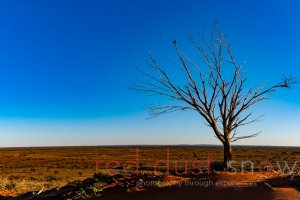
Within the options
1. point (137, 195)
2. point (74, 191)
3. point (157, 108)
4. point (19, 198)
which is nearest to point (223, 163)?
point (157, 108)

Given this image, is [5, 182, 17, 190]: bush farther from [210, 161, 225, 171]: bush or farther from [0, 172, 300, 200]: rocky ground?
[210, 161, 225, 171]: bush

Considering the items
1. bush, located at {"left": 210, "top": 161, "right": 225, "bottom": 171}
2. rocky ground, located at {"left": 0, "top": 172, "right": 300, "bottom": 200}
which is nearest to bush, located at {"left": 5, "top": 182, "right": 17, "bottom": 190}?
rocky ground, located at {"left": 0, "top": 172, "right": 300, "bottom": 200}

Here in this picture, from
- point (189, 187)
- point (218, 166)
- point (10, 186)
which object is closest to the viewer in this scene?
point (189, 187)

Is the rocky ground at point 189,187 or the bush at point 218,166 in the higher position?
the bush at point 218,166

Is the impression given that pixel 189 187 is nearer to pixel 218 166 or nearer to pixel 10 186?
pixel 218 166

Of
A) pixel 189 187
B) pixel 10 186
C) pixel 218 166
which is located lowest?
pixel 10 186

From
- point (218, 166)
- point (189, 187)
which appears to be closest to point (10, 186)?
point (218, 166)

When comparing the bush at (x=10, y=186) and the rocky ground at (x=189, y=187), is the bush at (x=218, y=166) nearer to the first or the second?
the rocky ground at (x=189, y=187)

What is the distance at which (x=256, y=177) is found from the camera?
9914 mm

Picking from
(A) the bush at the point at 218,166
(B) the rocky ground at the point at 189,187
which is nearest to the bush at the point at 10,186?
(B) the rocky ground at the point at 189,187

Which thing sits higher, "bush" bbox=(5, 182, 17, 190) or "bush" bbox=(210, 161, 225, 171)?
"bush" bbox=(210, 161, 225, 171)

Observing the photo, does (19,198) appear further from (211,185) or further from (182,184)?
(211,185)

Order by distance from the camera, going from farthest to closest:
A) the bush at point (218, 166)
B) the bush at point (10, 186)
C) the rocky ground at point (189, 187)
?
the bush at point (10, 186)
the bush at point (218, 166)
the rocky ground at point (189, 187)

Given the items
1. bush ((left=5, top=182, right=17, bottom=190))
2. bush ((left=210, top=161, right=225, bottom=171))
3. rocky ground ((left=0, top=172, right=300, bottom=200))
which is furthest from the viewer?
bush ((left=5, top=182, right=17, bottom=190))
